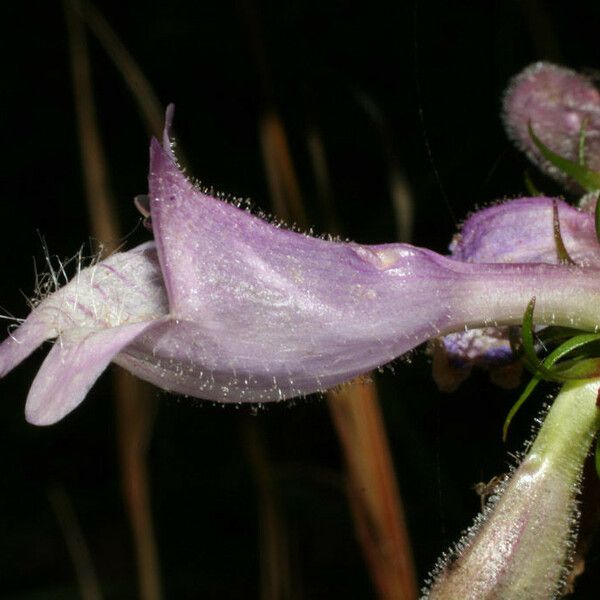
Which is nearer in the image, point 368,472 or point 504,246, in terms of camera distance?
point 504,246

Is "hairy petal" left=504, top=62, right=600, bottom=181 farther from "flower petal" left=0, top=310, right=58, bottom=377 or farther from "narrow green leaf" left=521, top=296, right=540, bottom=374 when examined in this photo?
"flower petal" left=0, top=310, right=58, bottom=377

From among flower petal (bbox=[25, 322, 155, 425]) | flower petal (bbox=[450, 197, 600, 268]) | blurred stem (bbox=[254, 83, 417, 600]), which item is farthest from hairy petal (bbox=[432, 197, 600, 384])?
blurred stem (bbox=[254, 83, 417, 600])

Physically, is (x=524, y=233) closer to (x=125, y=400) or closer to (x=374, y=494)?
(x=374, y=494)

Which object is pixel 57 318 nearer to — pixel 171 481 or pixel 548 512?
pixel 548 512

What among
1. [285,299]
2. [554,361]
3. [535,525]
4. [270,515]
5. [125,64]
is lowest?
[270,515]

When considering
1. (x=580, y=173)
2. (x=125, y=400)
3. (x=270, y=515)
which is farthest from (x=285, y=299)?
(x=270, y=515)

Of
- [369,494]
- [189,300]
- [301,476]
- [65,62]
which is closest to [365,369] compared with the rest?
A: [189,300]
